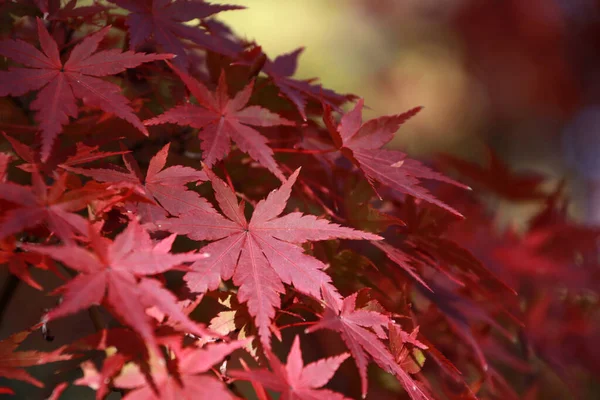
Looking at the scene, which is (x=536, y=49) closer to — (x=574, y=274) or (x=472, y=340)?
(x=574, y=274)

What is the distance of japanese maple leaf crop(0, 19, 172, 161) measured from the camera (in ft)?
1.80

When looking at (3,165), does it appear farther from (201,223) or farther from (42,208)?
(201,223)

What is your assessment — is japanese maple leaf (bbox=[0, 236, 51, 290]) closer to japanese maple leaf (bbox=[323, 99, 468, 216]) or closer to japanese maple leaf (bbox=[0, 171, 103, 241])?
japanese maple leaf (bbox=[0, 171, 103, 241])

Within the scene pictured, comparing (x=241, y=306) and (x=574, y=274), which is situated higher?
(x=241, y=306)

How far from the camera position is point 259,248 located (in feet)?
1.83

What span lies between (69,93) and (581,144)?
18.1ft

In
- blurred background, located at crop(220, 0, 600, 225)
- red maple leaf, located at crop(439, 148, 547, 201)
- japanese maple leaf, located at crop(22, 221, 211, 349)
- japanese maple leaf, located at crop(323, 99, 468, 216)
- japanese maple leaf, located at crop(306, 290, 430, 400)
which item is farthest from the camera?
blurred background, located at crop(220, 0, 600, 225)

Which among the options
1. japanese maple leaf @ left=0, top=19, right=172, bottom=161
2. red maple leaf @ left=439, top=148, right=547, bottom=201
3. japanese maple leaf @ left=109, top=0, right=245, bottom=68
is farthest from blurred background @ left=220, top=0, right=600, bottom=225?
japanese maple leaf @ left=0, top=19, right=172, bottom=161

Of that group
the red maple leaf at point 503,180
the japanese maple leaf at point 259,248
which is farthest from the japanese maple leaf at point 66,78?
the red maple leaf at point 503,180

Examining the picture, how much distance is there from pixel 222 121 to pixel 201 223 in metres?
0.15

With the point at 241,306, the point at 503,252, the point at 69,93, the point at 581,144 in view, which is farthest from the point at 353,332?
the point at 581,144

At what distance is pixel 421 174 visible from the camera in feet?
2.17

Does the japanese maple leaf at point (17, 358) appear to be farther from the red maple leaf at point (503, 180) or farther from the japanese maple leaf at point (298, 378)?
the red maple leaf at point (503, 180)

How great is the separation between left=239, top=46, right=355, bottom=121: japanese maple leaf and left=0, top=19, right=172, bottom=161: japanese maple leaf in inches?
6.7
